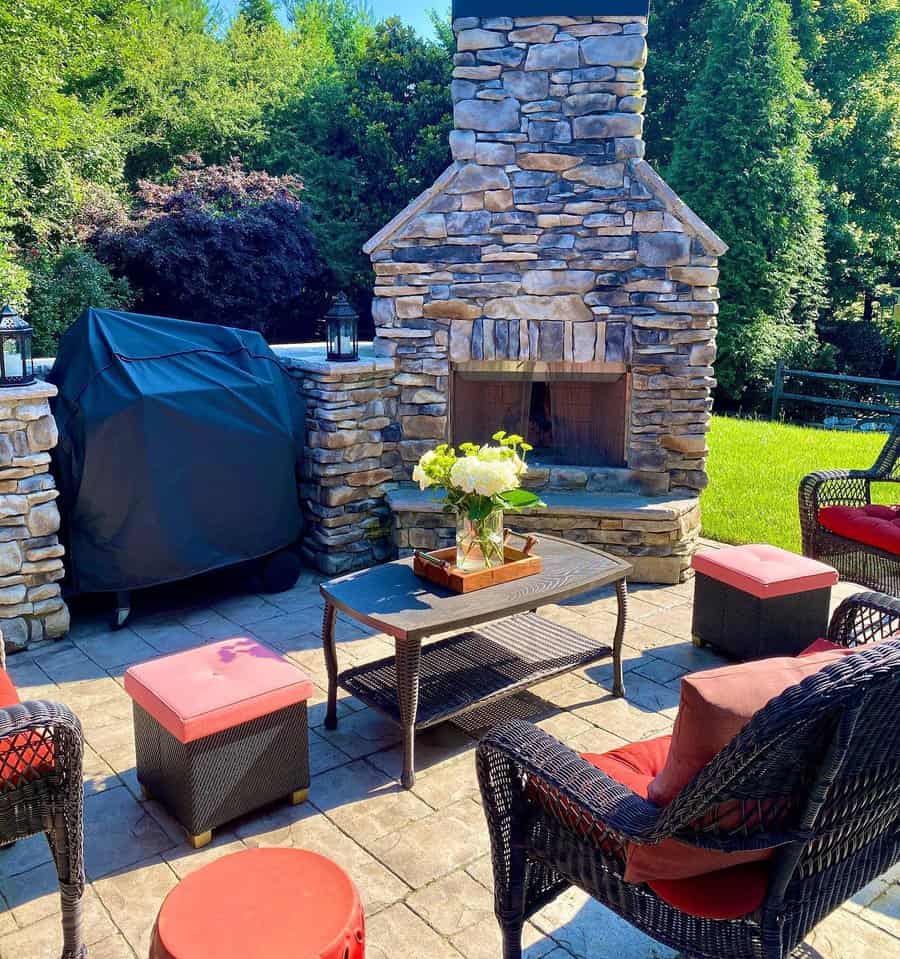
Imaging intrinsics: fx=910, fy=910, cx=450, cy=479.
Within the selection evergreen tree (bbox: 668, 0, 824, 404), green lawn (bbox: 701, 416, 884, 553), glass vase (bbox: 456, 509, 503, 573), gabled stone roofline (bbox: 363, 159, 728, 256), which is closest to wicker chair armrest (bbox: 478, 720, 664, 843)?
glass vase (bbox: 456, 509, 503, 573)

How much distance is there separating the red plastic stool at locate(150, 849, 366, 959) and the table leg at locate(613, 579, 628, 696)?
2.22 m

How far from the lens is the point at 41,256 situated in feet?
34.2

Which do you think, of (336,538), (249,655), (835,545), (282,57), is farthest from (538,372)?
(282,57)

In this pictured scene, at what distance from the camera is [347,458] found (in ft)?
18.9

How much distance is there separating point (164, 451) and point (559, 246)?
267cm

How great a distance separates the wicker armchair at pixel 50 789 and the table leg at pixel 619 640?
2415mm

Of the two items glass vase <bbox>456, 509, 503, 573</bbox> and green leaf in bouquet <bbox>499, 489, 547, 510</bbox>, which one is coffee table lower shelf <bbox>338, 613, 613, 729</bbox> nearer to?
glass vase <bbox>456, 509, 503, 573</bbox>

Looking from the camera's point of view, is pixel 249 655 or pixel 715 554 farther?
pixel 715 554

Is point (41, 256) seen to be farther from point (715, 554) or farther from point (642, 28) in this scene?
point (715, 554)

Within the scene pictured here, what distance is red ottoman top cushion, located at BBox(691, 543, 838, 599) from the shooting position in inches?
169

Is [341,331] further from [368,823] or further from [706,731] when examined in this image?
[706,731]

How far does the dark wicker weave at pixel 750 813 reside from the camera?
1.81 meters

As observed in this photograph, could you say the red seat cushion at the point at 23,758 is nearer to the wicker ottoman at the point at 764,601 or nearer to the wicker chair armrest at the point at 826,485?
the wicker ottoman at the point at 764,601

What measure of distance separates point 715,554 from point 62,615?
342 cm
